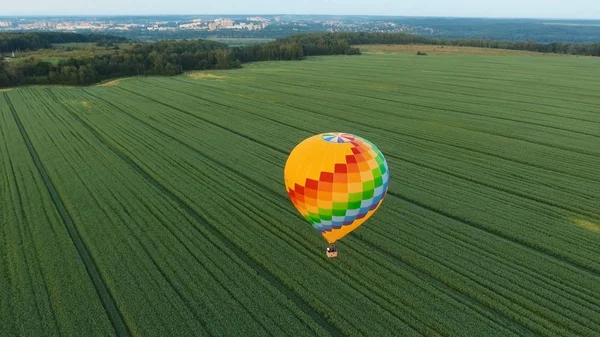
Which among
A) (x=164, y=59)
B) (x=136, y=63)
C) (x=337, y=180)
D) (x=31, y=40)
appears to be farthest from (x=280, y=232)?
(x=31, y=40)

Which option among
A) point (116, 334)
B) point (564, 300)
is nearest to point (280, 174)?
point (116, 334)

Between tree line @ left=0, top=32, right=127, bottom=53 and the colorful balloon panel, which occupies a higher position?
tree line @ left=0, top=32, right=127, bottom=53

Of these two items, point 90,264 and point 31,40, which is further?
point 31,40

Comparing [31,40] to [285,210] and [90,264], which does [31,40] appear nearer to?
[90,264]

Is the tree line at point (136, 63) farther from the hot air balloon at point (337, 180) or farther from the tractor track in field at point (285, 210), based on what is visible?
the hot air balloon at point (337, 180)

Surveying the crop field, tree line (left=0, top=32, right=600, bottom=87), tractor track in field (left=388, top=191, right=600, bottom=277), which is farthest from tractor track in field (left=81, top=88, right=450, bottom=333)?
tree line (left=0, top=32, right=600, bottom=87)

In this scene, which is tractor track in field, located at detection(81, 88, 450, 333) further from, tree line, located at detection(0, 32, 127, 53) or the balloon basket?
tree line, located at detection(0, 32, 127, 53)
